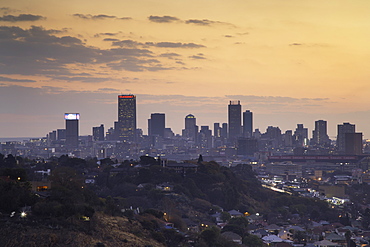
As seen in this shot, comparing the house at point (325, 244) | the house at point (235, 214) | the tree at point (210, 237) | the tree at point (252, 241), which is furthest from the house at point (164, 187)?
the tree at point (210, 237)

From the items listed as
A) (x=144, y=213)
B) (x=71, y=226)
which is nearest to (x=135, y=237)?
(x=71, y=226)

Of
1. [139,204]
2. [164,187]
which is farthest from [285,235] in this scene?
[164,187]

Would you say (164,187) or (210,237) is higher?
(164,187)

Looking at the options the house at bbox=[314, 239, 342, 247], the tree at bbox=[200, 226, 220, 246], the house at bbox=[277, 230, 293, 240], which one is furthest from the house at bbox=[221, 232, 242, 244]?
the house at bbox=[277, 230, 293, 240]

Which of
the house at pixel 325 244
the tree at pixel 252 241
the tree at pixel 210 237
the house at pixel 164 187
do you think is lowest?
the house at pixel 325 244

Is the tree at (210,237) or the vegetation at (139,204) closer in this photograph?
the vegetation at (139,204)

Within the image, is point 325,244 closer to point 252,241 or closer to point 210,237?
point 252,241

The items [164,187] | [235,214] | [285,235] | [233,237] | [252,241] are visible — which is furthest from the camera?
[164,187]

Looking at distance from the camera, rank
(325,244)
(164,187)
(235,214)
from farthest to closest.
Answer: (164,187) < (235,214) < (325,244)

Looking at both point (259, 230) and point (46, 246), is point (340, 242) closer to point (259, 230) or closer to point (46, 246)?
point (259, 230)

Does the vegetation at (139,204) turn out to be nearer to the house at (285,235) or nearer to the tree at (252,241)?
the tree at (252,241)

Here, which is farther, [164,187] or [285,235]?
[164,187]
